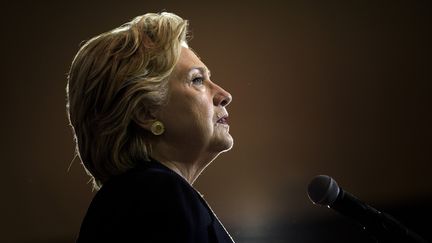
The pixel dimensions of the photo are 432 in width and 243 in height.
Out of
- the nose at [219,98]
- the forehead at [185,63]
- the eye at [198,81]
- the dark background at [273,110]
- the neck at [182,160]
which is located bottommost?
the dark background at [273,110]

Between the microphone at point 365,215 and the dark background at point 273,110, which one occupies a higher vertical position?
the microphone at point 365,215

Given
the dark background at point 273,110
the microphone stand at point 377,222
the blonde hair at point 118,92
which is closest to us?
the microphone stand at point 377,222

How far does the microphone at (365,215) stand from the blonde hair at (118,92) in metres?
0.40

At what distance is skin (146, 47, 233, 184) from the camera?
133 centimetres

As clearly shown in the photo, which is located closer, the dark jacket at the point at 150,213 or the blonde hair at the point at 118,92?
the dark jacket at the point at 150,213

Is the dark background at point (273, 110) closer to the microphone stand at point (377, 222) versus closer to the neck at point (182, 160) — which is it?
the neck at point (182, 160)

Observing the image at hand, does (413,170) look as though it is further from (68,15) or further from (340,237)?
(68,15)

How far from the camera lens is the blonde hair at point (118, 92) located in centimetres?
129

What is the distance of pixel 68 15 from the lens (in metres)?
2.46

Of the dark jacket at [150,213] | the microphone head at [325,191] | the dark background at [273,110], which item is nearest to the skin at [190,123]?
the dark jacket at [150,213]

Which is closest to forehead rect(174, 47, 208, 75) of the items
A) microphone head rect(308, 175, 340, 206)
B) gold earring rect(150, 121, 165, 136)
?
gold earring rect(150, 121, 165, 136)

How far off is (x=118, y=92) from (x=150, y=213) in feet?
1.09

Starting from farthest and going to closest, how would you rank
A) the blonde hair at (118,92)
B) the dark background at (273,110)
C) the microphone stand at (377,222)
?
the dark background at (273,110), the blonde hair at (118,92), the microphone stand at (377,222)

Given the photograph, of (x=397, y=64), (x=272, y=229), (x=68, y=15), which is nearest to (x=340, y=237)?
(x=272, y=229)
